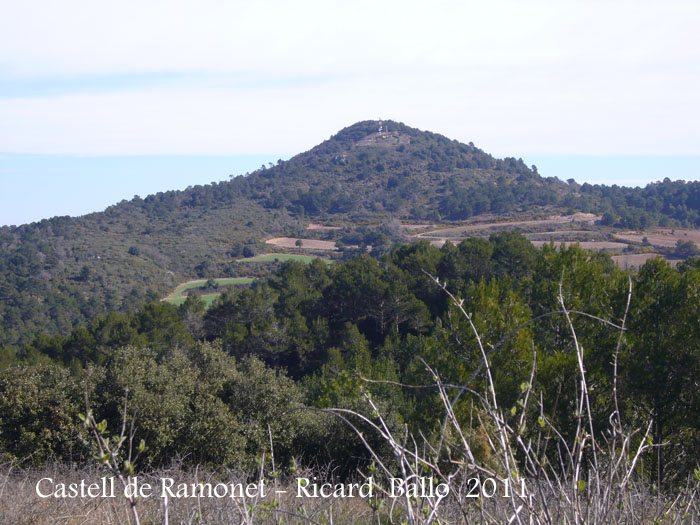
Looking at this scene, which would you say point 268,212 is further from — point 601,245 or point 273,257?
point 601,245

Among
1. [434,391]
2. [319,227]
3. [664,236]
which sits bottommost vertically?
[434,391]

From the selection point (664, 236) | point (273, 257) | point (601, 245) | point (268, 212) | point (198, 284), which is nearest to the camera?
point (601, 245)

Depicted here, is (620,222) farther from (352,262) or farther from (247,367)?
(247,367)

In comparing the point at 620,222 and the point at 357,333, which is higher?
the point at 620,222

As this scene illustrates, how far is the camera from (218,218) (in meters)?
82.9

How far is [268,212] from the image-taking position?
87000 mm

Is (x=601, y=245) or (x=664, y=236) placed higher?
(x=664, y=236)

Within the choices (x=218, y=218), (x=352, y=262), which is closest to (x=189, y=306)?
(x=352, y=262)

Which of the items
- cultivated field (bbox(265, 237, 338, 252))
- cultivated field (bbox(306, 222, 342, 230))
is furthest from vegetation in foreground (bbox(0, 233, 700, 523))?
cultivated field (bbox(306, 222, 342, 230))

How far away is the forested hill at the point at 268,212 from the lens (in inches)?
1838

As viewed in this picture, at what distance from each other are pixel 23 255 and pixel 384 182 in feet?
189

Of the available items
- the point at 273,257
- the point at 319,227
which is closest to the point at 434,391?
the point at 273,257

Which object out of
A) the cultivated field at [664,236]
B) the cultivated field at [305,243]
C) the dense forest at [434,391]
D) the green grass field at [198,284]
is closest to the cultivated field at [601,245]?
the cultivated field at [664,236]

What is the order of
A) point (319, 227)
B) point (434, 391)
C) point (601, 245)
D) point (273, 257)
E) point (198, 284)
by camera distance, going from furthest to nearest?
point (319, 227)
point (273, 257)
point (198, 284)
point (601, 245)
point (434, 391)
